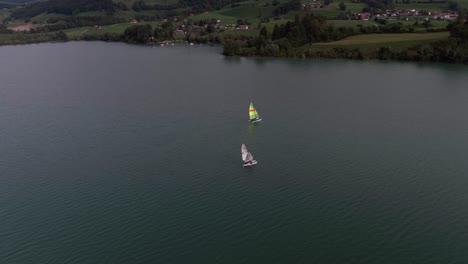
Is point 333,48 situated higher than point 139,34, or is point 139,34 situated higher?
point 139,34

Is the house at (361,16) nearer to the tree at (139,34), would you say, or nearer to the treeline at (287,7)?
the treeline at (287,7)

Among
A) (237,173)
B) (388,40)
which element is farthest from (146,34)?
(237,173)

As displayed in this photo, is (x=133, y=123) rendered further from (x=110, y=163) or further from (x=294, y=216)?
(x=294, y=216)

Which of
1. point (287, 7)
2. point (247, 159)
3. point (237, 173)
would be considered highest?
point (287, 7)

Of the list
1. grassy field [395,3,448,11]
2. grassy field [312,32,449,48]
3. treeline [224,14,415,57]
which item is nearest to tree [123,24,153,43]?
treeline [224,14,415,57]

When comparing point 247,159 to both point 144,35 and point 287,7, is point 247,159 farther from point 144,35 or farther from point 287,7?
point 287,7

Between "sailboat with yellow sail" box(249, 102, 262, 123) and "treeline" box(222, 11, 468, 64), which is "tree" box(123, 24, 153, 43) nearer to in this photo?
"treeline" box(222, 11, 468, 64)
